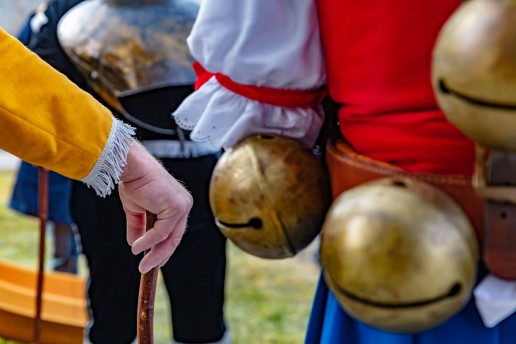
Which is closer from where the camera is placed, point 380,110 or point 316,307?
point 380,110

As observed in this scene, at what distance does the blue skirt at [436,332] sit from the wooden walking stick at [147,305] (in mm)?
238

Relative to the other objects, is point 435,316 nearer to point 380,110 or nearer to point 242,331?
point 380,110

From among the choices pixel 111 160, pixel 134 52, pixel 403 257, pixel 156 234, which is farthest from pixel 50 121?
pixel 134 52

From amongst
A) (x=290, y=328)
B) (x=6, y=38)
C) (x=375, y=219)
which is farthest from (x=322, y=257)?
(x=290, y=328)

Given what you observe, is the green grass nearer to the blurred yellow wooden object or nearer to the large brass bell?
the blurred yellow wooden object

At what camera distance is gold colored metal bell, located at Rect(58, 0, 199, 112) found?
1.88m

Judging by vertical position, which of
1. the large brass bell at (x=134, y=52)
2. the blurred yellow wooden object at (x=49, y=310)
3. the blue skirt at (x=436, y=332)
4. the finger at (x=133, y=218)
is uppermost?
the finger at (x=133, y=218)

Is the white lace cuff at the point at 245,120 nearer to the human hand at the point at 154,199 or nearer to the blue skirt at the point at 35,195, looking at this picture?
the human hand at the point at 154,199

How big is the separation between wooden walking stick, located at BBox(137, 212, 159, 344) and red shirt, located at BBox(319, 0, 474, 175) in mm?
312

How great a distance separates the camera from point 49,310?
2420 millimetres

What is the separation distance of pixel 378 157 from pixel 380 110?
0.20 ft

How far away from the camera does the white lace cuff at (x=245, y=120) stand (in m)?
1.07

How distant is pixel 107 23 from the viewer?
1.91 meters

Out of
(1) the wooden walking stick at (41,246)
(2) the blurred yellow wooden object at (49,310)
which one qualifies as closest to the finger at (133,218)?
(1) the wooden walking stick at (41,246)
